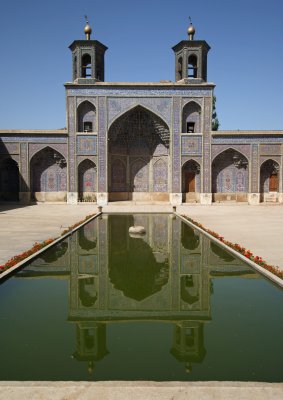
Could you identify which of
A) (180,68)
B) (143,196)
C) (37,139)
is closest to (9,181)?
(37,139)

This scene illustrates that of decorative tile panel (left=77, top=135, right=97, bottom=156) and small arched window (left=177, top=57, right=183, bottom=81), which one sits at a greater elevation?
small arched window (left=177, top=57, right=183, bottom=81)

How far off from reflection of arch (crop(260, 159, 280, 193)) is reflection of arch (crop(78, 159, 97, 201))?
11.8 metres

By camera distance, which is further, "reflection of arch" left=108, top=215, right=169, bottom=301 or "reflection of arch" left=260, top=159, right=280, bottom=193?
"reflection of arch" left=260, top=159, right=280, bottom=193

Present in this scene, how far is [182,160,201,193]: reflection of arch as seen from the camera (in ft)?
77.5

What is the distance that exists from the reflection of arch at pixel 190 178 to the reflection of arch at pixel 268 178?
181 inches

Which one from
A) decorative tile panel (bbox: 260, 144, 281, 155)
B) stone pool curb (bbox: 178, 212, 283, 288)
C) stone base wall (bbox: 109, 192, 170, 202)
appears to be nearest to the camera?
stone pool curb (bbox: 178, 212, 283, 288)

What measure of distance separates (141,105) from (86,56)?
5242mm

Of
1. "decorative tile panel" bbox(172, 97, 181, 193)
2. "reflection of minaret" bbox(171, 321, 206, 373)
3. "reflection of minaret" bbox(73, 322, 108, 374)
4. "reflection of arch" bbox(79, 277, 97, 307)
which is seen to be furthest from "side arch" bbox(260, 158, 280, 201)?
"reflection of minaret" bbox(73, 322, 108, 374)

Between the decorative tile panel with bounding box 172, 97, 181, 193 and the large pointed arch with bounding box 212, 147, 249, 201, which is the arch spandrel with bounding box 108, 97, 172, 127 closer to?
the decorative tile panel with bounding box 172, 97, 181, 193

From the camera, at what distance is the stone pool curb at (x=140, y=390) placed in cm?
256

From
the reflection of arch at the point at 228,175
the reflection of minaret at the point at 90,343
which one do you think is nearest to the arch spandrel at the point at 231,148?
the reflection of arch at the point at 228,175

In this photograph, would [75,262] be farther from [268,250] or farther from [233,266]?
[268,250]

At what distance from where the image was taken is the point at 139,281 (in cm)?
559

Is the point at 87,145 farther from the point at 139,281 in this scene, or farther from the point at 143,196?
the point at 139,281
